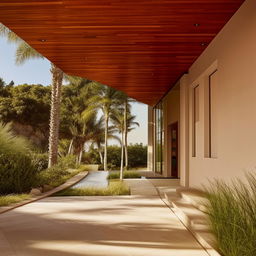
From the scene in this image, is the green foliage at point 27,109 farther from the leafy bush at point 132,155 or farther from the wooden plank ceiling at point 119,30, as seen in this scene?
the wooden plank ceiling at point 119,30

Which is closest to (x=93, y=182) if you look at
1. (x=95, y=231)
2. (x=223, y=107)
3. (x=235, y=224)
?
(x=223, y=107)

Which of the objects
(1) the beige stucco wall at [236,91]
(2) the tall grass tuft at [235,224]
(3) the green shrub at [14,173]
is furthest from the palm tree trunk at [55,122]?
(2) the tall grass tuft at [235,224]

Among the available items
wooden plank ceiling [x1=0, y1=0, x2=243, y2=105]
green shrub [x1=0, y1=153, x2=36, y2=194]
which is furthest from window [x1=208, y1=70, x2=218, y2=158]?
green shrub [x1=0, y1=153, x2=36, y2=194]

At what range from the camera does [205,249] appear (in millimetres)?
4828

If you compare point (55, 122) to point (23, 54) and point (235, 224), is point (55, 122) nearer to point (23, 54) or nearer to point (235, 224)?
point (23, 54)

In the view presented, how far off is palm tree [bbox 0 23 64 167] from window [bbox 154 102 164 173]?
4.70m

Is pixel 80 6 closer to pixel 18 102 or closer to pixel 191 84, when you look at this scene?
pixel 191 84

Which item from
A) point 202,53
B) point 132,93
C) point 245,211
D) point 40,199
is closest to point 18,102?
point 132,93

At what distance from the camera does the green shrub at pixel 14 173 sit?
34.2 feet

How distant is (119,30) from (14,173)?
5.42 metres

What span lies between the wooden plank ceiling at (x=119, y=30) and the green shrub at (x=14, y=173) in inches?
110

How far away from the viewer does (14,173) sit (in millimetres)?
10547

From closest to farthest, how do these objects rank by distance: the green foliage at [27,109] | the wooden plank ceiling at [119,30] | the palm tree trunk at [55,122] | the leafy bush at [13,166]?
the wooden plank ceiling at [119,30] < the leafy bush at [13,166] < the palm tree trunk at [55,122] < the green foliage at [27,109]

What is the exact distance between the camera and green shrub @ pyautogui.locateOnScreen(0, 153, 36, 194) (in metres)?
10.4
